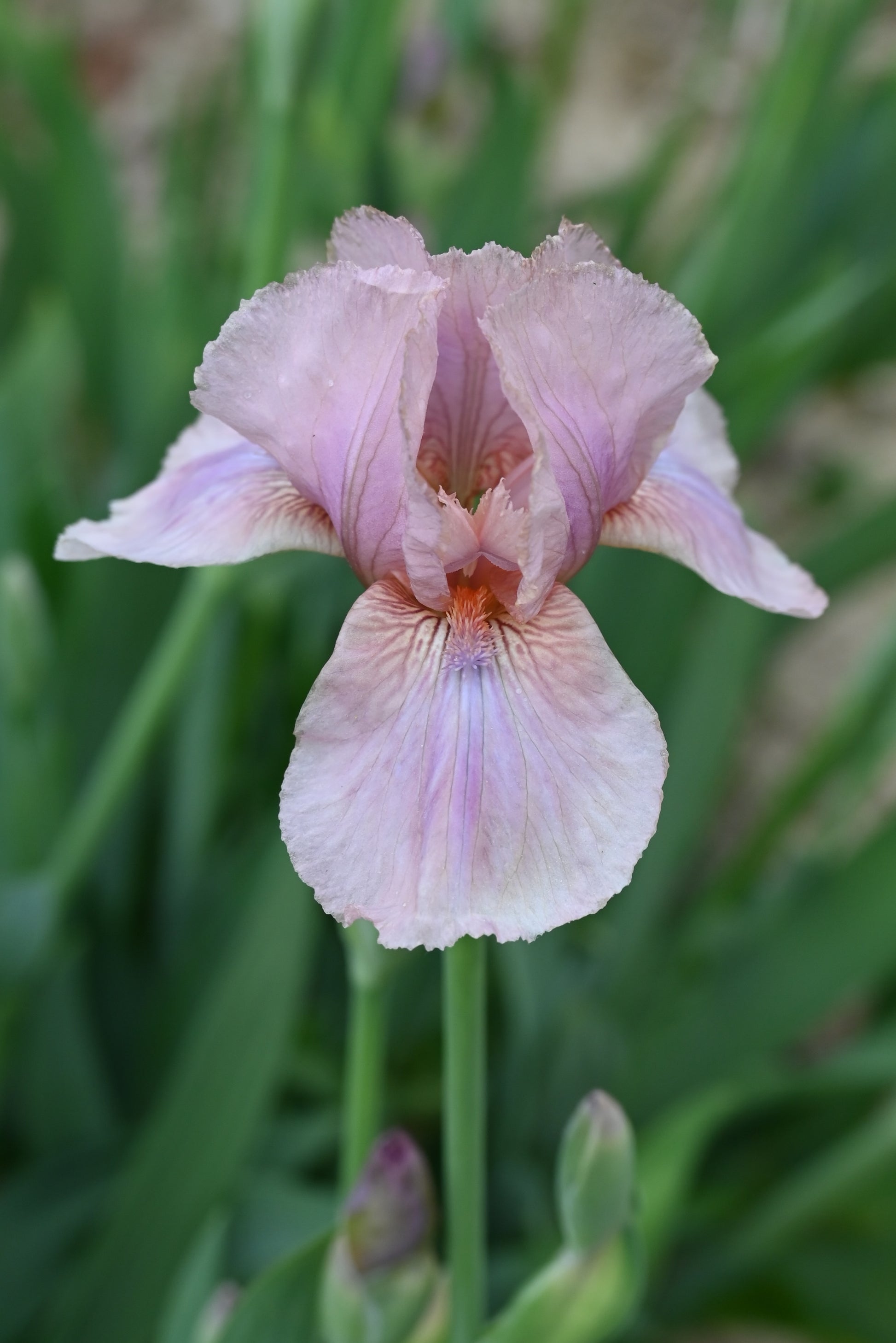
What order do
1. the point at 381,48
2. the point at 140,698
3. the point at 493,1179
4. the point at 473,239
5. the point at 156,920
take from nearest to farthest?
1. the point at 140,698
2. the point at 493,1179
3. the point at 156,920
4. the point at 381,48
5. the point at 473,239

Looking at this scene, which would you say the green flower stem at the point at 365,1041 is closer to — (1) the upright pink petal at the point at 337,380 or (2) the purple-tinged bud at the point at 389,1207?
(2) the purple-tinged bud at the point at 389,1207

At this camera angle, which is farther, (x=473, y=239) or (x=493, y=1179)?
(x=473, y=239)

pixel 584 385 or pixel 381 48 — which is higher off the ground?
pixel 381 48

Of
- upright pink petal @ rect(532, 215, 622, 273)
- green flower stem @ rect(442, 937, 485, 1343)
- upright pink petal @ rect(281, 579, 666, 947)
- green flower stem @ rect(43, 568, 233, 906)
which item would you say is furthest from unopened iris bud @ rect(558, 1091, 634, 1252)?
green flower stem @ rect(43, 568, 233, 906)

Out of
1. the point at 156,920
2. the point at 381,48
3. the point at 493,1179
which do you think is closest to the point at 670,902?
the point at 493,1179

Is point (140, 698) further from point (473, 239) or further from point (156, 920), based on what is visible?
point (473, 239)

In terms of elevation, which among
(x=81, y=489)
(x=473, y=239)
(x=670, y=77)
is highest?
(x=670, y=77)

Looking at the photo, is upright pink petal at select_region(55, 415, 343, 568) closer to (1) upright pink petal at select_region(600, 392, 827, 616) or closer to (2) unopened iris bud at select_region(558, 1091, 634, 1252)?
(1) upright pink petal at select_region(600, 392, 827, 616)

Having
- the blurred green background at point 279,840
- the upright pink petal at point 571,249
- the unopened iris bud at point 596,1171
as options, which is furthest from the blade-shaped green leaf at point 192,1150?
the upright pink petal at point 571,249
